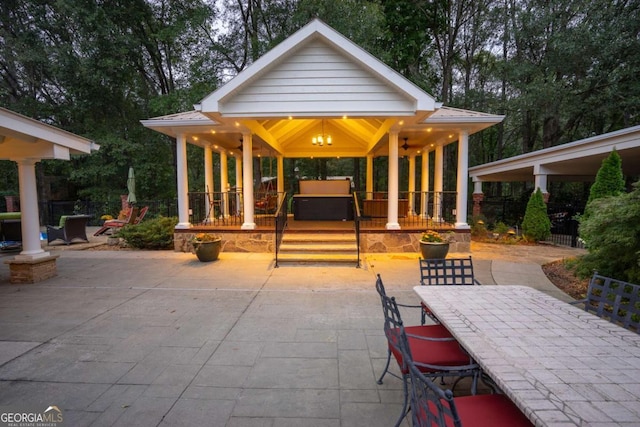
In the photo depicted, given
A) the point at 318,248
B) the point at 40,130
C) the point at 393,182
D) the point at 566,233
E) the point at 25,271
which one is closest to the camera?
the point at 40,130

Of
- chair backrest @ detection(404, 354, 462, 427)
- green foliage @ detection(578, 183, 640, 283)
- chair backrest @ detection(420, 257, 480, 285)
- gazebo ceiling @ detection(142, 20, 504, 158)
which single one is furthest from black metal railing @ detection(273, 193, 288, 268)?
chair backrest @ detection(404, 354, 462, 427)

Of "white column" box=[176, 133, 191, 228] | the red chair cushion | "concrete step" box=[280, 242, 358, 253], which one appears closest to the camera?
the red chair cushion

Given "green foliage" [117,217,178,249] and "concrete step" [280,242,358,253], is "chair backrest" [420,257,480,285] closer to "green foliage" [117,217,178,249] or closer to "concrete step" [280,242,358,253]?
"concrete step" [280,242,358,253]

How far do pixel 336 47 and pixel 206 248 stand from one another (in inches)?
207

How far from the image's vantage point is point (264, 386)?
271 centimetres

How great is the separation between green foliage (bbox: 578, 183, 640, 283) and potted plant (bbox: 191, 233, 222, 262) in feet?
22.5

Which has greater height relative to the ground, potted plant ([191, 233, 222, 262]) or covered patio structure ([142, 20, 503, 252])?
covered patio structure ([142, 20, 503, 252])

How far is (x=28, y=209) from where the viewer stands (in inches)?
236

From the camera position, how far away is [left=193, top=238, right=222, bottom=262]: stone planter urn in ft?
24.4

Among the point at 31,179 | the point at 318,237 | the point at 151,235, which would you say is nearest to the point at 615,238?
the point at 318,237

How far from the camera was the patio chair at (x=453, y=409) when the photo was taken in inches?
55.6

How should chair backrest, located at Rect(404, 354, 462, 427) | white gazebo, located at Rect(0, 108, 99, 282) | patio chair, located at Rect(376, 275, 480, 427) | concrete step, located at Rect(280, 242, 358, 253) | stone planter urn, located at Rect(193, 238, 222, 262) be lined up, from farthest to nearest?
1. concrete step, located at Rect(280, 242, 358, 253)
2. stone planter urn, located at Rect(193, 238, 222, 262)
3. white gazebo, located at Rect(0, 108, 99, 282)
4. patio chair, located at Rect(376, 275, 480, 427)
5. chair backrest, located at Rect(404, 354, 462, 427)

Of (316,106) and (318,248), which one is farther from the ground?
(316,106)

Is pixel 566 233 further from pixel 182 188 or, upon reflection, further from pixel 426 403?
pixel 426 403
